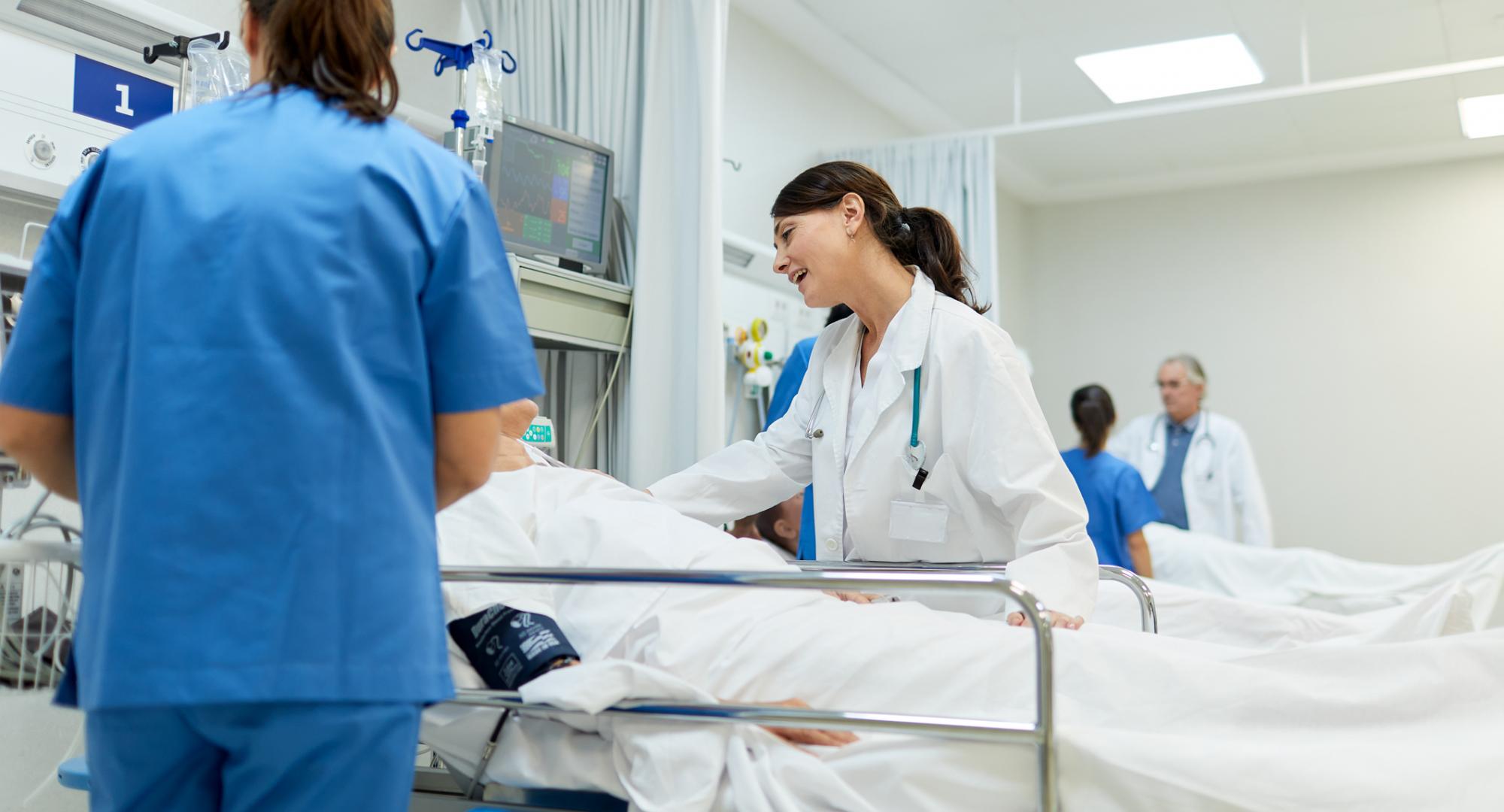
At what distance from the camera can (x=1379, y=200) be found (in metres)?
6.61

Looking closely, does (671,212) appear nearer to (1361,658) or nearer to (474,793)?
(474,793)

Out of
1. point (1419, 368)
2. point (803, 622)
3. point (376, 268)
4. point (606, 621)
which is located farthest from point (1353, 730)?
point (1419, 368)

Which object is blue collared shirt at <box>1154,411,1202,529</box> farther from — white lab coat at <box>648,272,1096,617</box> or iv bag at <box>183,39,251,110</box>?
iv bag at <box>183,39,251,110</box>

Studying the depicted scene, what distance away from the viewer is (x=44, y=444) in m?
1.18

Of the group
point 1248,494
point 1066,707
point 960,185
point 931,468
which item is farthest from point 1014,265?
point 1066,707

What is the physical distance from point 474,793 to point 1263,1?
13.4 ft

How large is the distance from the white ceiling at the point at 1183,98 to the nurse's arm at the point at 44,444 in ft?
12.6

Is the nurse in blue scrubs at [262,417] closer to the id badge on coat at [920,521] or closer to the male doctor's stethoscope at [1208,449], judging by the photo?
the id badge on coat at [920,521]

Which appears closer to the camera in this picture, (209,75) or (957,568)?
(957,568)

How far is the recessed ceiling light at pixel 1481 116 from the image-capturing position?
5.48 m

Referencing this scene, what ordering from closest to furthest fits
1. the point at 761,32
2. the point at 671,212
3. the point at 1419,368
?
the point at 671,212, the point at 761,32, the point at 1419,368

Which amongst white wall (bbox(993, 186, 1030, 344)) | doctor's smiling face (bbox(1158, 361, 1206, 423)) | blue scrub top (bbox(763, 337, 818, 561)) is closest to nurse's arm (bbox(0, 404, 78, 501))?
blue scrub top (bbox(763, 337, 818, 561))

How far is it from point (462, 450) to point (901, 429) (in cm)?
112

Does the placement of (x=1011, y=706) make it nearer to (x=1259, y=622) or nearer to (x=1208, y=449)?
(x=1259, y=622)
